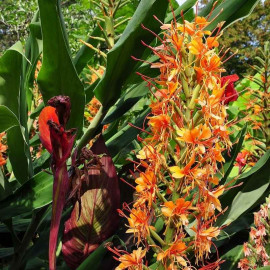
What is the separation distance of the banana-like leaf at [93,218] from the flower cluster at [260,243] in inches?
12.6

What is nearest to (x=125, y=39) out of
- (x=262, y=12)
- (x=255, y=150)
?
(x=255, y=150)

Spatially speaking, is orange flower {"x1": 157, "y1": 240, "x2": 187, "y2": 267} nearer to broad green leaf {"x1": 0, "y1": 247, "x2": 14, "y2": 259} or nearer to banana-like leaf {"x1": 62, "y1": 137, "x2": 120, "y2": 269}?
banana-like leaf {"x1": 62, "y1": 137, "x2": 120, "y2": 269}

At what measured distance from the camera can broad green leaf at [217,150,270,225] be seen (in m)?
1.09

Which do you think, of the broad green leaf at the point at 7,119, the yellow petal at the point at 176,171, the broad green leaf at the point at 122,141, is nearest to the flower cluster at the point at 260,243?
the yellow petal at the point at 176,171

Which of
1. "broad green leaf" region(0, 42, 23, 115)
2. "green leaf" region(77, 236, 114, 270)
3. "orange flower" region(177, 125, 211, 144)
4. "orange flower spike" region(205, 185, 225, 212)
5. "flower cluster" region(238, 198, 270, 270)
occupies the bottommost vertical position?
"flower cluster" region(238, 198, 270, 270)

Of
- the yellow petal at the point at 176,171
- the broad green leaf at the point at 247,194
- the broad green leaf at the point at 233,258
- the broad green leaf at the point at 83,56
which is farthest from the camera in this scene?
the broad green leaf at the point at 83,56

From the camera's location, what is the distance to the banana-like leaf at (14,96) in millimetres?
1101

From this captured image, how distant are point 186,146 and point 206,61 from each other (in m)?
0.17

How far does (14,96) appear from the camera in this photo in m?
1.17

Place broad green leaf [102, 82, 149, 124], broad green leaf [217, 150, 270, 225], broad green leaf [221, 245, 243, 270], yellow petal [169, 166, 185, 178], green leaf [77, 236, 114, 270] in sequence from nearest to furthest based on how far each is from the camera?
yellow petal [169, 166, 185, 178]
green leaf [77, 236, 114, 270]
broad green leaf [217, 150, 270, 225]
broad green leaf [221, 245, 243, 270]
broad green leaf [102, 82, 149, 124]

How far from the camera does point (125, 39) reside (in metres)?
1.02

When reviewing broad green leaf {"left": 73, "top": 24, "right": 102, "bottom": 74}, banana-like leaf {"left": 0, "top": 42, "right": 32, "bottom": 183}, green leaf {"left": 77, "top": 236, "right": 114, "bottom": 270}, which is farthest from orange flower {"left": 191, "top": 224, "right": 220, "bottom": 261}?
broad green leaf {"left": 73, "top": 24, "right": 102, "bottom": 74}

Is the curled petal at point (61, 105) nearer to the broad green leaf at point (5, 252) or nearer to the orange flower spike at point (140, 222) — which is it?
the orange flower spike at point (140, 222)

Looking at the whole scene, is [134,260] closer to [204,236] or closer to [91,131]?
[204,236]
